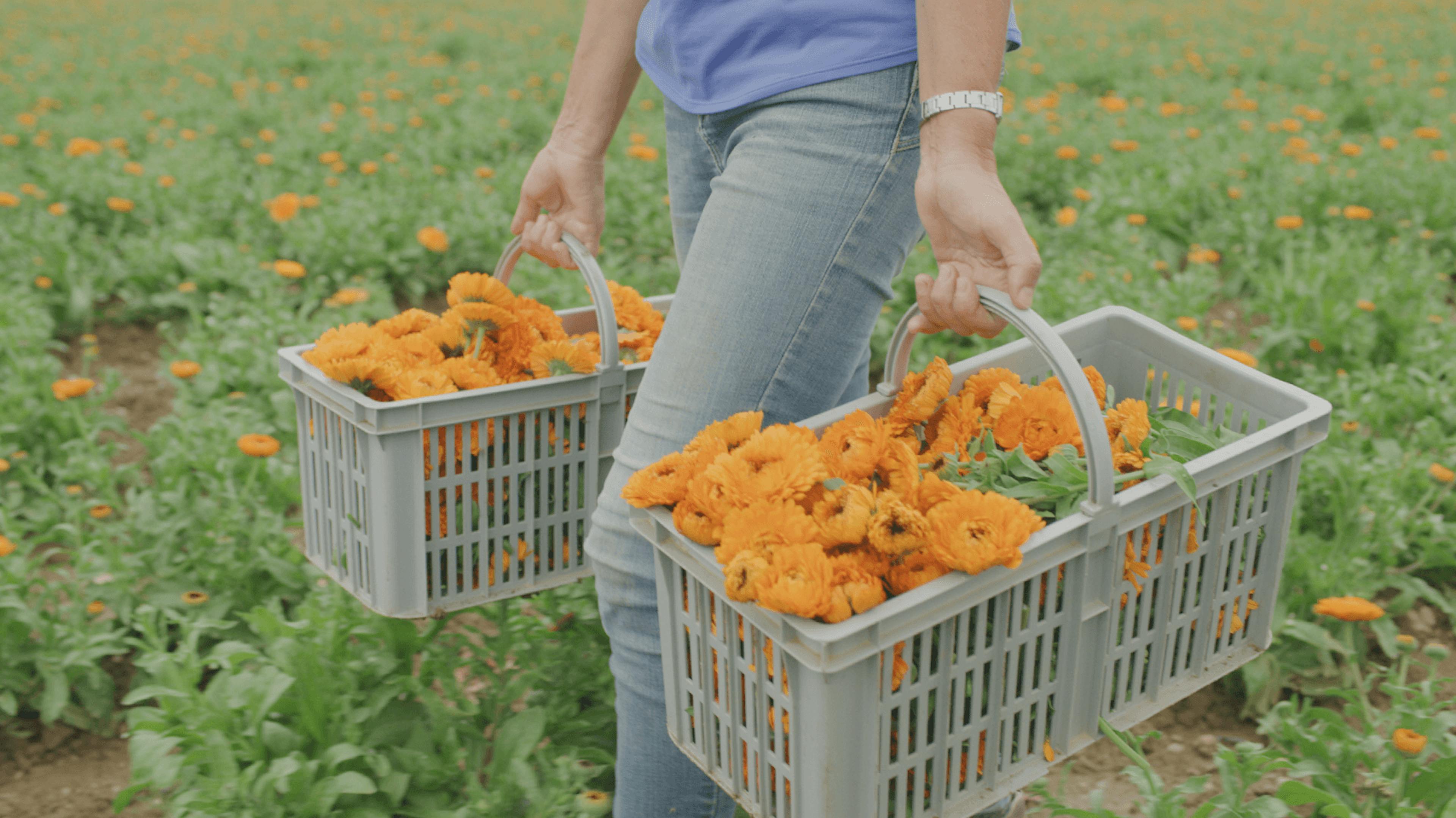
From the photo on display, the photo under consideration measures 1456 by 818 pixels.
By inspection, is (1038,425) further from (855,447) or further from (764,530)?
(764,530)

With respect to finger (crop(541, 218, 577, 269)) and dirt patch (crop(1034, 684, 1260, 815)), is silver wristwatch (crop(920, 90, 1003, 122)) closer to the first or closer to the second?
finger (crop(541, 218, 577, 269))

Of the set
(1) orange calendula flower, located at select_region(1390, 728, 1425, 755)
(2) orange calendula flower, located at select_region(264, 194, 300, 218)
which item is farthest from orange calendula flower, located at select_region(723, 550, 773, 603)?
(2) orange calendula flower, located at select_region(264, 194, 300, 218)

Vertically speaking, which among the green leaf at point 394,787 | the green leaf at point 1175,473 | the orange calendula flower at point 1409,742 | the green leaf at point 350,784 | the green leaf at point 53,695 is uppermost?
the green leaf at point 1175,473

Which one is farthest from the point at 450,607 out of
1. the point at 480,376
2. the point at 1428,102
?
the point at 1428,102

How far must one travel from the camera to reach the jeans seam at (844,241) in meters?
1.52

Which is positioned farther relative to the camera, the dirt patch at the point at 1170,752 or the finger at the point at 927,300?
the dirt patch at the point at 1170,752

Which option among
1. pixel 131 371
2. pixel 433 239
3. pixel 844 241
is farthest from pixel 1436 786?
pixel 131 371

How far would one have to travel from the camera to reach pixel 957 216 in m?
1.37

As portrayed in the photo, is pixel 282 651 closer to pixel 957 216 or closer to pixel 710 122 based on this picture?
pixel 710 122

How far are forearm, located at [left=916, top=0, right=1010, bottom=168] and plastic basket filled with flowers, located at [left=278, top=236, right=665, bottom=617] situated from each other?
0.55 metres

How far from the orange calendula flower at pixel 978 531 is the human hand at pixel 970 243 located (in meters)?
0.22

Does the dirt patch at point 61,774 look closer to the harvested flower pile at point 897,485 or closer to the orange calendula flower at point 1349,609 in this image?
the harvested flower pile at point 897,485

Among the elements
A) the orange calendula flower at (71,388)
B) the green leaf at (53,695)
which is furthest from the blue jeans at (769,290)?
the orange calendula flower at (71,388)

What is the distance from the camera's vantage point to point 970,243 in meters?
1.38
